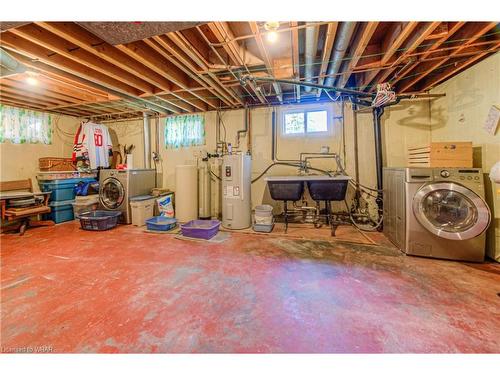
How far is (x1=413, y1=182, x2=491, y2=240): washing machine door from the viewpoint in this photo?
2.32 m

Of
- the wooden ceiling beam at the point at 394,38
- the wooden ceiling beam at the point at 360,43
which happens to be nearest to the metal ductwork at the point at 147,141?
the wooden ceiling beam at the point at 360,43

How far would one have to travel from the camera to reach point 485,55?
2.53 m

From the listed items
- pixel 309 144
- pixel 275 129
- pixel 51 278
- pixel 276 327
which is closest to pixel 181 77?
pixel 275 129

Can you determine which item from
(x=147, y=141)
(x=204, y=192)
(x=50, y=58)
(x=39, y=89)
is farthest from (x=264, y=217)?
(x=39, y=89)

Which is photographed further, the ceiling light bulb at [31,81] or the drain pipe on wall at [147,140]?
the drain pipe on wall at [147,140]

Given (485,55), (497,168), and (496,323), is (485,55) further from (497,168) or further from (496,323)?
(496,323)

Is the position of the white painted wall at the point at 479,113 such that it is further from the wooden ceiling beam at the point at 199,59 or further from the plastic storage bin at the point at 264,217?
the wooden ceiling beam at the point at 199,59

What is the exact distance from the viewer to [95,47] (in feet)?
7.93

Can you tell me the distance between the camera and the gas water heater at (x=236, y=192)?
3891 millimetres

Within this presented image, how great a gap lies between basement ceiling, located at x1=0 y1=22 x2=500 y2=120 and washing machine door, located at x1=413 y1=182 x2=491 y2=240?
1.63 meters

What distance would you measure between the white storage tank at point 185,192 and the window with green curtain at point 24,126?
11.0ft

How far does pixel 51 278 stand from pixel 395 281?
11.9 feet

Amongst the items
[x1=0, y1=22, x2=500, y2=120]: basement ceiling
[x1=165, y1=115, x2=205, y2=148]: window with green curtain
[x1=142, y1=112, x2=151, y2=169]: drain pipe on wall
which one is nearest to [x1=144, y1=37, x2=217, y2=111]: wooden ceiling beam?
[x1=0, y1=22, x2=500, y2=120]: basement ceiling

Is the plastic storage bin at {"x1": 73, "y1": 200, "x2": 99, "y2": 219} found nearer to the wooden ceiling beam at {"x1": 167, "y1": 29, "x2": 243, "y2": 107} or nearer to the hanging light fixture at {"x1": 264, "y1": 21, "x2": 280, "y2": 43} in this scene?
the wooden ceiling beam at {"x1": 167, "y1": 29, "x2": 243, "y2": 107}
